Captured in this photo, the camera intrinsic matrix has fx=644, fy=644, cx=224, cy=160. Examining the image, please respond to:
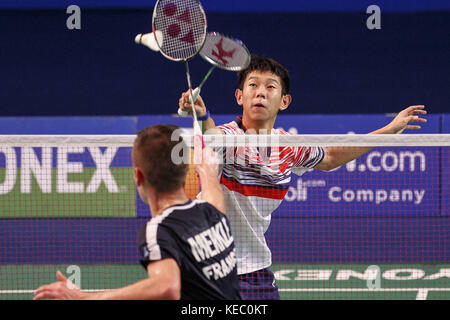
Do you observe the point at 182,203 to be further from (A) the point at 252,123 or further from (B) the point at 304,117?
(B) the point at 304,117

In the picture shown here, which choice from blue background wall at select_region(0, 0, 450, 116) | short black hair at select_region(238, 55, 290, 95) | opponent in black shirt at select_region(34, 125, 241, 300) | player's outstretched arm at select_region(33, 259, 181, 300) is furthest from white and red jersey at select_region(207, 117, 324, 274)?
blue background wall at select_region(0, 0, 450, 116)

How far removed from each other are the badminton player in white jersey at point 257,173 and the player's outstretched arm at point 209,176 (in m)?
0.52

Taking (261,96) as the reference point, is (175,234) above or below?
below

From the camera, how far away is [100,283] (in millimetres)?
6016

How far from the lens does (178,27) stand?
11.6 ft

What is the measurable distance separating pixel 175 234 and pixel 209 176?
1.72 ft

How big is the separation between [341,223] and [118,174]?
2.63 meters

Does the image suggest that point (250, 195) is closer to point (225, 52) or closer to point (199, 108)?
point (199, 108)

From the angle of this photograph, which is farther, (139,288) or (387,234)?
(387,234)

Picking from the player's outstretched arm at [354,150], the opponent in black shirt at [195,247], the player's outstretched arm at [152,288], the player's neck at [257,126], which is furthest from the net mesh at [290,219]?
the player's outstretched arm at [152,288]

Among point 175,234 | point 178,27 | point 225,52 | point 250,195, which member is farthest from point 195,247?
point 178,27

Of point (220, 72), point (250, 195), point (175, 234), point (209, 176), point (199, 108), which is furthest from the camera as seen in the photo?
point (220, 72)
